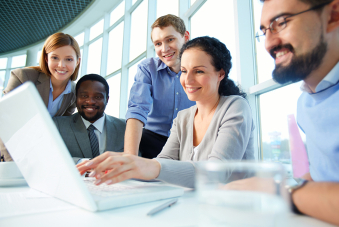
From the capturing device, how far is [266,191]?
0.85 feet

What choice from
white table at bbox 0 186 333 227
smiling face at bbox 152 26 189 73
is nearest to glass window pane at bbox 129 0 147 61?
smiling face at bbox 152 26 189 73

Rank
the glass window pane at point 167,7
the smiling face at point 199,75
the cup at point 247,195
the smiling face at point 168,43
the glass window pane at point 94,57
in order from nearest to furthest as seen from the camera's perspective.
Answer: the cup at point 247,195 → the smiling face at point 199,75 → the smiling face at point 168,43 → the glass window pane at point 167,7 → the glass window pane at point 94,57

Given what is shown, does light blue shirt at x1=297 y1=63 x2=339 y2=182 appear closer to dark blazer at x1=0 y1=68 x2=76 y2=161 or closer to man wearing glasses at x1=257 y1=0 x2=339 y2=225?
man wearing glasses at x1=257 y1=0 x2=339 y2=225

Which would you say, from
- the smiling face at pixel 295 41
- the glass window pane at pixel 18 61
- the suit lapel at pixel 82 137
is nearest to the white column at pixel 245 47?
the smiling face at pixel 295 41

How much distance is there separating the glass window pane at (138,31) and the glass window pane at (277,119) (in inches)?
110

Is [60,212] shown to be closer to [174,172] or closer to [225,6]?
[174,172]

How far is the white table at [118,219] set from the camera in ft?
1.21

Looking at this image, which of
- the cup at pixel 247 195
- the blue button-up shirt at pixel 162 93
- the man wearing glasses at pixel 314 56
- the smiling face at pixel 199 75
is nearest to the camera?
the cup at pixel 247 195

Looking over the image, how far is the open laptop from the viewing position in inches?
14.7

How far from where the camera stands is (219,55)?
1.20 metres

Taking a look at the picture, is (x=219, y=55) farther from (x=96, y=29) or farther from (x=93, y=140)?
(x=96, y=29)

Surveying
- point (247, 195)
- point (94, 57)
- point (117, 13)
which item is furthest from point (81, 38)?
point (247, 195)

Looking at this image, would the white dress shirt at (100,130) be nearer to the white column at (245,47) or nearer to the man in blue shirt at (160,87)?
the man in blue shirt at (160,87)

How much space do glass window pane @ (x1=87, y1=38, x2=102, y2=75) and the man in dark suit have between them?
12.6ft
